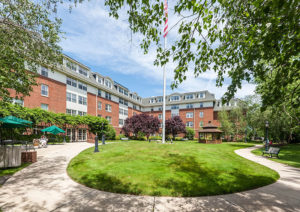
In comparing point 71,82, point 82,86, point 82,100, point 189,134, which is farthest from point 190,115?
point 71,82

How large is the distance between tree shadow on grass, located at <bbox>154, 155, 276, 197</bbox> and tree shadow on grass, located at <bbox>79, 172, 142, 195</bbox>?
986mm

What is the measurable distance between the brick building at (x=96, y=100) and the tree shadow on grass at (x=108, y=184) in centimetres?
583

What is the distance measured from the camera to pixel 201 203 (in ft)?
14.1

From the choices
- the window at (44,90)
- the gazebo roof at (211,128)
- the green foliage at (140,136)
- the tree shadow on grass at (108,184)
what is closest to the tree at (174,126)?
the green foliage at (140,136)

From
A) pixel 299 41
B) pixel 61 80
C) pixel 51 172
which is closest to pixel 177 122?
pixel 61 80

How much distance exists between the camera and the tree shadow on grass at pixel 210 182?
505cm

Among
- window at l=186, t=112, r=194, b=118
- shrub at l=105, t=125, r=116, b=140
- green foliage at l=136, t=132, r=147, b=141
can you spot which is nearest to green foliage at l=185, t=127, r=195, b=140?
window at l=186, t=112, r=194, b=118

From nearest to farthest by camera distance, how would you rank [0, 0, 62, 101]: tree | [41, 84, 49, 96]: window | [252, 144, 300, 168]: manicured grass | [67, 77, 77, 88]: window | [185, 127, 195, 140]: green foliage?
1. [0, 0, 62, 101]: tree
2. [252, 144, 300, 168]: manicured grass
3. [41, 84, 49, 96]: window
4. [67, 77, 77, 88]: window
5. [185, 127, 195, 140]: green foliage

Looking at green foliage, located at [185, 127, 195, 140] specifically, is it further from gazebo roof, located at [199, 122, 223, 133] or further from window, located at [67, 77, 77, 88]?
window, located at [67, 77, 77, 88]

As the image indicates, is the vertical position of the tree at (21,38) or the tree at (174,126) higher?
the tree at (21,38)

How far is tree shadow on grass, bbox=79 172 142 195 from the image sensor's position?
16.6ft

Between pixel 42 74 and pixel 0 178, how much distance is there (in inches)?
833

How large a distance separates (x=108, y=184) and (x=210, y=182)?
388cm

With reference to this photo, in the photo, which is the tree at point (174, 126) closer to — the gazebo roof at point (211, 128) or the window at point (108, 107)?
the gazebo roof at point (211, 128)
